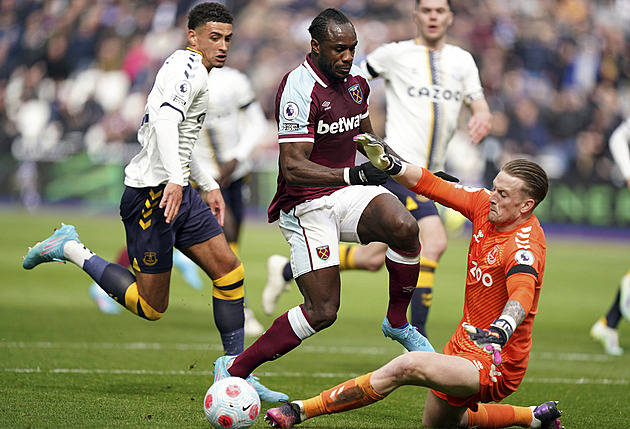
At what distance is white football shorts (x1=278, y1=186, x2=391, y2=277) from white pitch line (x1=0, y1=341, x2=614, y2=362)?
2644 mm

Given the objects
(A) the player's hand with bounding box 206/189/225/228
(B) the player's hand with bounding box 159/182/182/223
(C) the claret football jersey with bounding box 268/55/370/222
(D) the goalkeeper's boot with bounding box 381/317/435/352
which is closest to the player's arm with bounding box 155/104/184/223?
(B) the player's hand with bounding box 159/182/182/223

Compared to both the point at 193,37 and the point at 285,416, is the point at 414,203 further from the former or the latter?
the point at 285,416

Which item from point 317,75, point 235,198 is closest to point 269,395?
point 317,75

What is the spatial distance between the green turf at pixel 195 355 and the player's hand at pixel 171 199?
1144 mm

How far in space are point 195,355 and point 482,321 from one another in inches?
132

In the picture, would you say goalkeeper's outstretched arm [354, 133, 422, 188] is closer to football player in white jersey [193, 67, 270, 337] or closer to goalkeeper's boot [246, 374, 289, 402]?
goalkeeper's boot [246, 374, 289, 402]

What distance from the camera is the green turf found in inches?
210

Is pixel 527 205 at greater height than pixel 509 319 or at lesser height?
greater

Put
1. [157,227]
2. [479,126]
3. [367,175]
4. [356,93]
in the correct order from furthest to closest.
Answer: [479,126] → [157,227] → [356,93] → [367,175]

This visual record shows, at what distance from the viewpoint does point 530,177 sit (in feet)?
15.3

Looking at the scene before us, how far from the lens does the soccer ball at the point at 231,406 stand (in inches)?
184

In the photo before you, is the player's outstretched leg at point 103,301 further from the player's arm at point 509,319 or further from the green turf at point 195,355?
the player's arm at point 509,319

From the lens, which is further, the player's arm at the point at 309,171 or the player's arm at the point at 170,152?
the player's arm at the point at 170,152

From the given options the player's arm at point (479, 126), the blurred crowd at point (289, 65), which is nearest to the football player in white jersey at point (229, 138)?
the player's arm at point (479, 126)
